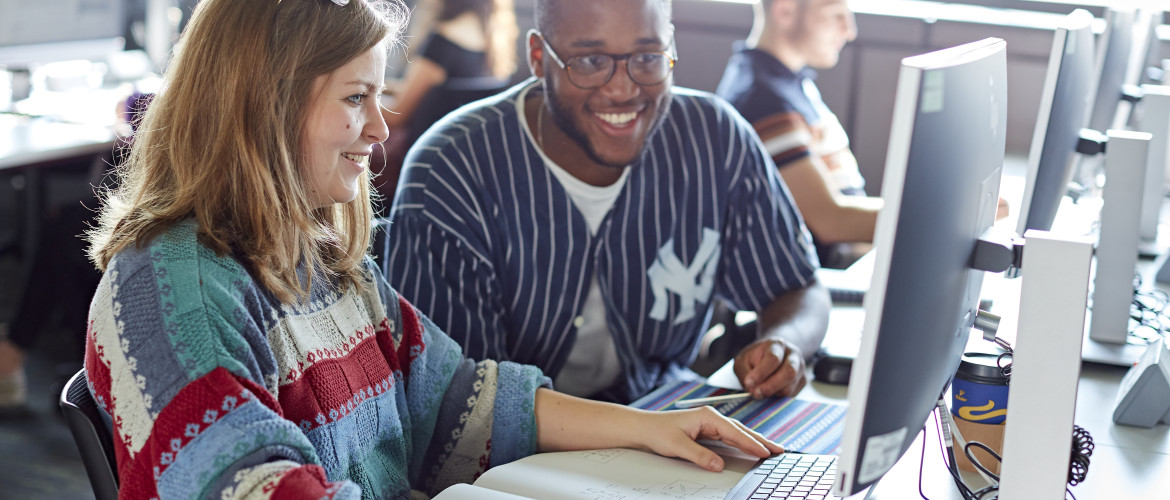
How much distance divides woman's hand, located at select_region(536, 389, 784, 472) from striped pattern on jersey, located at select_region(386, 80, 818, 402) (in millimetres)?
288

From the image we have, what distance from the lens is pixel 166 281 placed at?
89cm

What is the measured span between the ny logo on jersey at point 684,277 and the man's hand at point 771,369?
0.21 metres

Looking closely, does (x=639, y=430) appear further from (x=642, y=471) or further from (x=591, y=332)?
(x=591, y=332)

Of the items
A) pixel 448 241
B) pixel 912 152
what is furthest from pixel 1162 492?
pixel 448 241

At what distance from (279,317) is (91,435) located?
0.62 ft

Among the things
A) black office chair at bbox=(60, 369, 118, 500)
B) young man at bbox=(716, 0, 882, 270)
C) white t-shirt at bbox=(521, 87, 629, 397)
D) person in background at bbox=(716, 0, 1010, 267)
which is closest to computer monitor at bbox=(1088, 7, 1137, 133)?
person in background at bbox=(716, 0, 1010, 267)

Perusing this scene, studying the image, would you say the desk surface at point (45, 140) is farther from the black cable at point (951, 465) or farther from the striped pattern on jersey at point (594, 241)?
the black cable at point (951, 465)

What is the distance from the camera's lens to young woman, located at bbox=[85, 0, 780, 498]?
2.80 ft

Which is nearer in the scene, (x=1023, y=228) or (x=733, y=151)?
(x=1023, y=228)

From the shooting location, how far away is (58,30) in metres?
3.21

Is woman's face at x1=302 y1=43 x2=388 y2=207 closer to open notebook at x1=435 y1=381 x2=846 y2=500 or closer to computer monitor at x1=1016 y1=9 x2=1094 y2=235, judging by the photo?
open notebook at x1=435 y1=381 x2=846 y2=500

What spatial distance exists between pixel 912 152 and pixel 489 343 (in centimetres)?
91

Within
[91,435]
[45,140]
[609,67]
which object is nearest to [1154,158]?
[609,67]

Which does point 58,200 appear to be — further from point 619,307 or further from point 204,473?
point 204,473
